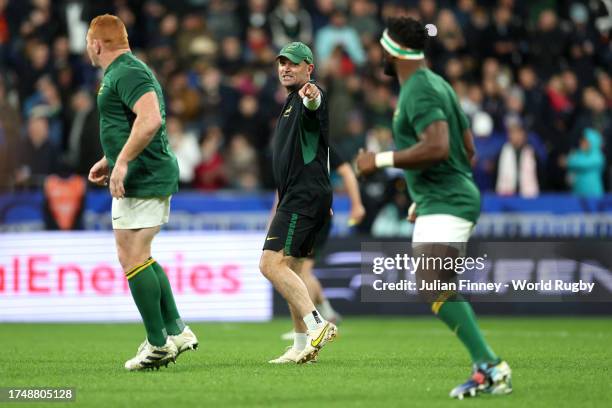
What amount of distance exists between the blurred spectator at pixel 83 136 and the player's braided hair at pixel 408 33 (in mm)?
11008

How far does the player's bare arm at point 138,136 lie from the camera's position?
342 inches

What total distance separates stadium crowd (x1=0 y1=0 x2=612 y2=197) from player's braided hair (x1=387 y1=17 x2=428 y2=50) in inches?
409

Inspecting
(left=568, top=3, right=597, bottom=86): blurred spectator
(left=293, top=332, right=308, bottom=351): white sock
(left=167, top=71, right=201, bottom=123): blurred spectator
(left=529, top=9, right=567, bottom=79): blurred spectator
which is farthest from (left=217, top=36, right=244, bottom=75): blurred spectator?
(left=293, top=332, right=308, bottom=351): white sock

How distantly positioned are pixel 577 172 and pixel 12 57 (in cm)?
949

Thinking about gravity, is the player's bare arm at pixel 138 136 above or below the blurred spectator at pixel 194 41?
below

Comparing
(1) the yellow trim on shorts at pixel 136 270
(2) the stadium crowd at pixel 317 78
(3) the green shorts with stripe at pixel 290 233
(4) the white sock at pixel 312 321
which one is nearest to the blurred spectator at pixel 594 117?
(2) the stadium crowd at pixel 317 78

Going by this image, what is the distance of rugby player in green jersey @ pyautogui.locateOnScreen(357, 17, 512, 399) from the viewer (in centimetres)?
752

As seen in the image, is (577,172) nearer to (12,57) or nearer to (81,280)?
(81,280)

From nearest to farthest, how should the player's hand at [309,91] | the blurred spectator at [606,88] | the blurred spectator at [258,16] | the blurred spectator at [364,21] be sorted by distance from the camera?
1. the player's hand at [309,91]
2. the blurred spectator at [606,88]
3. the blurred spectator at [258,16]
4. the blurred spectator at [364,21]

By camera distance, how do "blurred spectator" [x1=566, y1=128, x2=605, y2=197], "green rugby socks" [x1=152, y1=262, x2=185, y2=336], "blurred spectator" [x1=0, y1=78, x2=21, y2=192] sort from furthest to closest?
"blurred spectator" [x1=566, y1=128, x2=605, y2=197], "blurred spectator" [x1=0, y1=78, x2=21, y2=192], "green rugby socks" [x1=152, y1=262, x2=185, y2=336]

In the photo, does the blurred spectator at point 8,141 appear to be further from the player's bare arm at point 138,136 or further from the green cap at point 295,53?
the player's bare arm at point 138,136

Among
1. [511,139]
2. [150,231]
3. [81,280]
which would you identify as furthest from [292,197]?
[511,139]

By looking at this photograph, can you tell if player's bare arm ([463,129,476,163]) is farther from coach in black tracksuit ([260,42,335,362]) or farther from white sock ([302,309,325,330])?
white sock ([302,309,325,330])

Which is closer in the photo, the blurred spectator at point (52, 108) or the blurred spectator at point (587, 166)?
the blurred spectator at point (587, 166)
